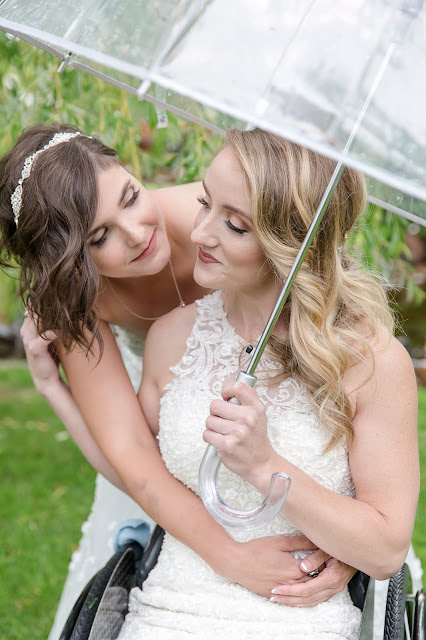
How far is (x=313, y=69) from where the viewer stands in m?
1.69

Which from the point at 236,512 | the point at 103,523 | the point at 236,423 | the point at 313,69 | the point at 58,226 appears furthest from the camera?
the point at 103,523

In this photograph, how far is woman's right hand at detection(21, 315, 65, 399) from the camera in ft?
8.68

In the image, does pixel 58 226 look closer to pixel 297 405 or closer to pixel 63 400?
pixel 63 400

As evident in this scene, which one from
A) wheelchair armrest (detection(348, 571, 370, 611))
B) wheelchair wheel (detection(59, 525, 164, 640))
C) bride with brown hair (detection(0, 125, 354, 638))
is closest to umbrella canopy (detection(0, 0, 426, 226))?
bride with brown hair (detection(0, 125, 354, 638))

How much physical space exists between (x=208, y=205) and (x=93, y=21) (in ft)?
1.85

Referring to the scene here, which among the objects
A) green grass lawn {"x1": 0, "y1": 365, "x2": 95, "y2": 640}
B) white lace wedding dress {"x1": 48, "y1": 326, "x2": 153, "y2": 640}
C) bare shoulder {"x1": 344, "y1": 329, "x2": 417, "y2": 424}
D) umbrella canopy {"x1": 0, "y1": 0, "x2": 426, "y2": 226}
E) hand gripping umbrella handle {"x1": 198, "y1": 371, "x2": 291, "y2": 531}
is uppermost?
umbrella canopy {"x1": 0, "y1": 0, "x2": 426, "y2": 226}

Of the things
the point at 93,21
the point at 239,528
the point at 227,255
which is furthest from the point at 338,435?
the point at 93,21

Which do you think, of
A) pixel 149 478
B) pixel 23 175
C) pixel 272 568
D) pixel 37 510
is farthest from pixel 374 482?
pixel 37 510

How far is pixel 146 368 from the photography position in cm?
257

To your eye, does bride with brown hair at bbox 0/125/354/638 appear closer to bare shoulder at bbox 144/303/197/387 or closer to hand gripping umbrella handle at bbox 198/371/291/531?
bare shoulder at bbox 144/303/197/387

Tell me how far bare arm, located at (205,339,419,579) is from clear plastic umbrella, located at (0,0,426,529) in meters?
0.18

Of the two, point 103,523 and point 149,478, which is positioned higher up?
point 149,478

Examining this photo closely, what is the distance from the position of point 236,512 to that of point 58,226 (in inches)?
40.7

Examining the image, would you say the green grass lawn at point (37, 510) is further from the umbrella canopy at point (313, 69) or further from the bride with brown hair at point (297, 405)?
the umbrella canopy at point (313, 69)
